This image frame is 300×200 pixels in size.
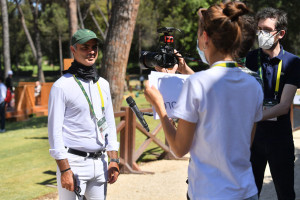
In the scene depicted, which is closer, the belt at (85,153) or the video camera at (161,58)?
the video camera at (161,58)

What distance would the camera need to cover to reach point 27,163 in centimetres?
895

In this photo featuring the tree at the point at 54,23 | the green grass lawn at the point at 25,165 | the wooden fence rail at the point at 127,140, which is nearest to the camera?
the green grass lawn at the point at 25,165

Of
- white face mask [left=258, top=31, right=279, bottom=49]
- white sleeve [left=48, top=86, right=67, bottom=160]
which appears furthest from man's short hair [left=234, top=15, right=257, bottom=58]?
white sleeve [left=48, top=86, right=67, bottom=160]

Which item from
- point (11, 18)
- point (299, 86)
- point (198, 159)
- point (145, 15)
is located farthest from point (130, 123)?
point (11, 18)

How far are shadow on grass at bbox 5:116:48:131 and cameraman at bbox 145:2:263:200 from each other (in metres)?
14.4

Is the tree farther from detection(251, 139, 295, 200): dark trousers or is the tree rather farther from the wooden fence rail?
detection(251, 139, 295, 200): dark trousers

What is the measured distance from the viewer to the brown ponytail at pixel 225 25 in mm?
2004

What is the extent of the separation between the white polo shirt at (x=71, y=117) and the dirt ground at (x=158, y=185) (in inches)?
128

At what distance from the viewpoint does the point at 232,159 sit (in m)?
2.09

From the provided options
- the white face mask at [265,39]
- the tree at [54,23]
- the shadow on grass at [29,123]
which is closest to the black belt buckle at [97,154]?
the white face mask at [265,39]

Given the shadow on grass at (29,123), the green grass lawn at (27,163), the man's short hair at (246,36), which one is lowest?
the shadow on grass at (29,123)

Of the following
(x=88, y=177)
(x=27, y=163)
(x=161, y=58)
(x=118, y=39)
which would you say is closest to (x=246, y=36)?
(x=161, y=58)

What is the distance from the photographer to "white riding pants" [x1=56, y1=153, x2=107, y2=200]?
10.3ft

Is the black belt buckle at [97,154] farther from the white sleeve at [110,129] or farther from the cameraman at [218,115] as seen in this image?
the cameraman at [218,115]
